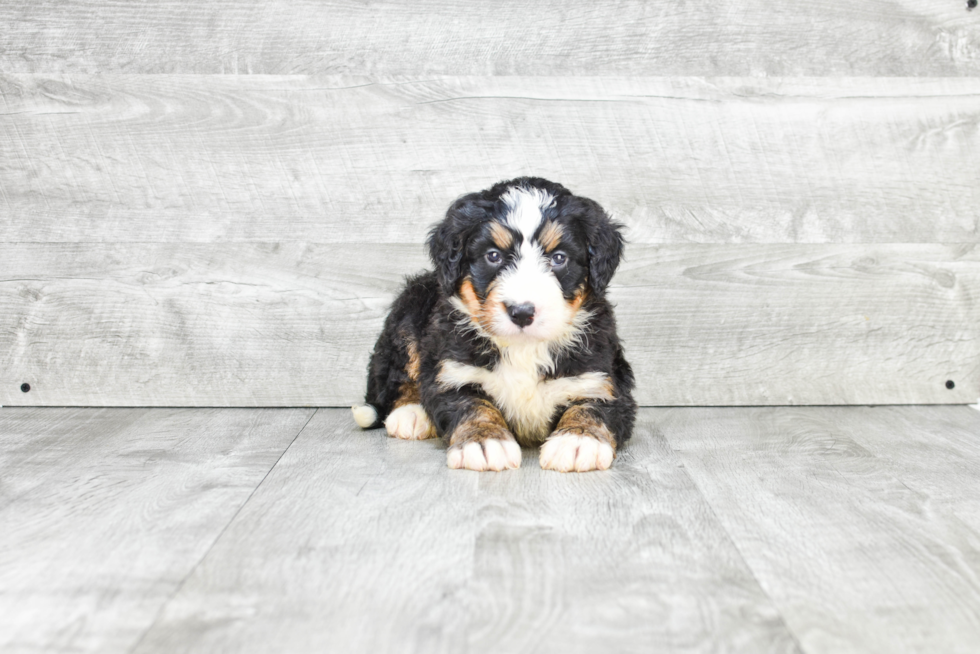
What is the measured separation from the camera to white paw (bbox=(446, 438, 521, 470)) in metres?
2.49

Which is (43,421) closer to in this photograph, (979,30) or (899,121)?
(899,121)

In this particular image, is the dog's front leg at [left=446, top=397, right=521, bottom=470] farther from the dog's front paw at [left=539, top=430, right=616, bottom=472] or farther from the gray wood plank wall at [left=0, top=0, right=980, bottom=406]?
the gray wood plank wall at [left=0, top=0, right=980, bottom=406]

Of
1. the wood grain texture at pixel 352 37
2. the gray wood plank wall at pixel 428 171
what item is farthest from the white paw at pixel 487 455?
the wood grain texture at pixel 352 37

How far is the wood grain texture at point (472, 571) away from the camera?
1.52 m

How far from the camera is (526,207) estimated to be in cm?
251

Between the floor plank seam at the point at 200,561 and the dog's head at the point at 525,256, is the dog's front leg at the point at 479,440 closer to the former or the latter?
the dog's head at the point at 525,256

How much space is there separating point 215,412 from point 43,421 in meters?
0.61

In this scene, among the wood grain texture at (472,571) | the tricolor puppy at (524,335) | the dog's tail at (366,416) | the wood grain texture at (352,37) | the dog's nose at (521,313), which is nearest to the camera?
the wood grain texture at (472,571)

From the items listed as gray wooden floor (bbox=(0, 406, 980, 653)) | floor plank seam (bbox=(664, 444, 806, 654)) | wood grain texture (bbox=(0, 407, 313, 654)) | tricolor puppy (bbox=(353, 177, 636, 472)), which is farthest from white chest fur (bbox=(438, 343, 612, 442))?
wood grain texture (bbox=(0, 407, 313, 654))

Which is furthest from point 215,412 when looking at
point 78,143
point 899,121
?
point 899,121

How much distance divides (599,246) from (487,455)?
0.68m

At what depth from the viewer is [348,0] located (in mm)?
3500

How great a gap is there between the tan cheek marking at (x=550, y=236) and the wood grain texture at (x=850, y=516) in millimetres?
764

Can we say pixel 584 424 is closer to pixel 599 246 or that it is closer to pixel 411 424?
pixel 599 246
